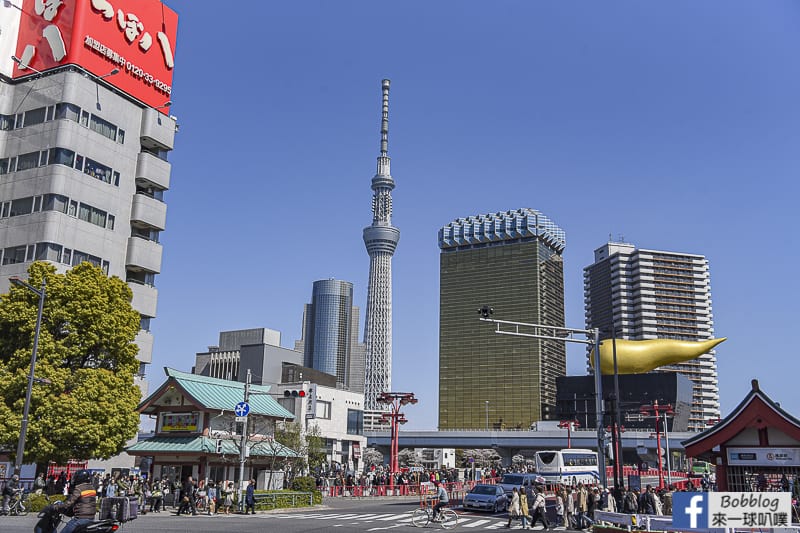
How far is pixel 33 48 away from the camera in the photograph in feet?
204

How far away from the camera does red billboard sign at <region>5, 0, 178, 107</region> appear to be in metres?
60.3

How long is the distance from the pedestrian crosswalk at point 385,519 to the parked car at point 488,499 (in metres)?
1.11

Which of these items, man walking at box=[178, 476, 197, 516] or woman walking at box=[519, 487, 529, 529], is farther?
man walking at box=[178, 476, 197, 516]

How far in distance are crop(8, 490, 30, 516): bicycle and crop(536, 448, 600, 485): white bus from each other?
32.4 meters

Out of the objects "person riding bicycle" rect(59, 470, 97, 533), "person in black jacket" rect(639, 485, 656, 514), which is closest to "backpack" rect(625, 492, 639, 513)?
"person in black jacket" rect(639, 485, 656, 514)

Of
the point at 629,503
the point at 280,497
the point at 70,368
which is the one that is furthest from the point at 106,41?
the point at 629,503

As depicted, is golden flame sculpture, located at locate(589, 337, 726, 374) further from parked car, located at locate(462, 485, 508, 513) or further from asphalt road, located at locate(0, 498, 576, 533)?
asphalt road, located at locate(0, 498, 576, 533)

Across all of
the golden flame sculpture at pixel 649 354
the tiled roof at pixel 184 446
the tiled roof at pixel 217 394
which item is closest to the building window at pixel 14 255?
the tiled roof at pixel 217 394

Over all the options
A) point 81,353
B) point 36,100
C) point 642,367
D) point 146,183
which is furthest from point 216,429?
point 642,367

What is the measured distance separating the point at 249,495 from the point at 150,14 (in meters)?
49.5

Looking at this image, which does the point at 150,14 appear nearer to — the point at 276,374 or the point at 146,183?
the point at 146,183

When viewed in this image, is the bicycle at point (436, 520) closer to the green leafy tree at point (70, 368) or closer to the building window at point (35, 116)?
the green leafy tree at point (70, 368)

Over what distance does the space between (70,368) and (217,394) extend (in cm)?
1215

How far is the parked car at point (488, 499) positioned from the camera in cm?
3747
